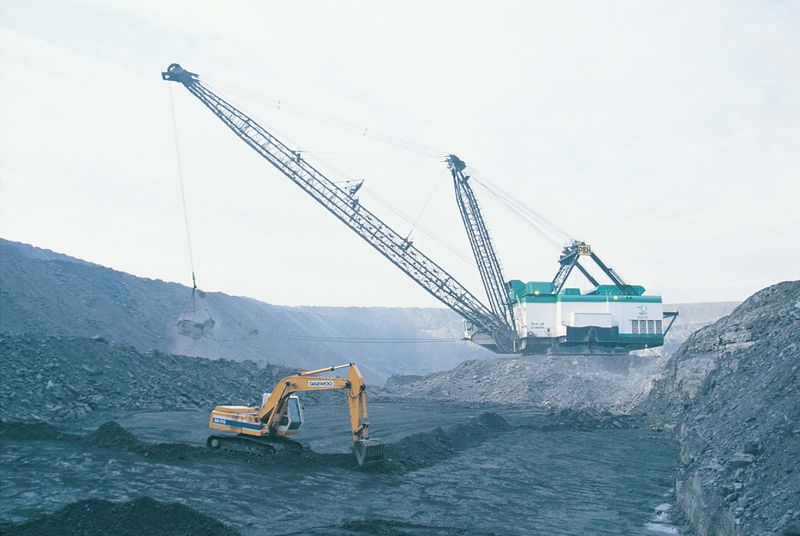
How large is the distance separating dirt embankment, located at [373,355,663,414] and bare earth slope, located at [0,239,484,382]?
11.5 metres

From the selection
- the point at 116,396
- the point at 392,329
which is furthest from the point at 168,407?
the point at 392,329

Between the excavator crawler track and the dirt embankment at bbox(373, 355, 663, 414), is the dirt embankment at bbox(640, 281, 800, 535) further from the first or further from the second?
the dirt embankment at bbox(373, 355, 663, 414)

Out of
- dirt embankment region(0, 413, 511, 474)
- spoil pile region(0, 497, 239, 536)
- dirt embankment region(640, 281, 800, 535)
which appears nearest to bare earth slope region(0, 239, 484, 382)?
dirt embankment region(0, 413, 511, 474)

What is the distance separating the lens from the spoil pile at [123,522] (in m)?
7.48

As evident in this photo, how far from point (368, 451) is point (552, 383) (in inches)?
878

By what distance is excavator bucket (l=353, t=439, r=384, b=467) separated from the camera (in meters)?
12.7

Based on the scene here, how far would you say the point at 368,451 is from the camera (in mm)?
12750

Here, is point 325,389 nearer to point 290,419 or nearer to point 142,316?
point 290,419

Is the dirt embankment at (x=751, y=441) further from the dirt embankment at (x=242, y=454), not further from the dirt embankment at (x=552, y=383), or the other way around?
the dirt embankment at (x=552, y=383)

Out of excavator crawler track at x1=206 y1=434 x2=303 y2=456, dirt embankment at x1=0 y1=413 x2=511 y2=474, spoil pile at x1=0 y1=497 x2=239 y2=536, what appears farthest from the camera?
excavator crawler track at x1=206 y1=434 x2=303 y2=456

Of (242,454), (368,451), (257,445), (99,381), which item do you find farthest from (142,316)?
(368,451)

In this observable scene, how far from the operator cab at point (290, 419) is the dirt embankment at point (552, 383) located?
61.7 ft

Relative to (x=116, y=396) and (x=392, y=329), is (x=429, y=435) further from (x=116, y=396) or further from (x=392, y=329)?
(x=392, y=329)

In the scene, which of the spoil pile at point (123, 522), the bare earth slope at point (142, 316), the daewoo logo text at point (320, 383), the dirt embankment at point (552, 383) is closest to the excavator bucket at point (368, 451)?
the daewoo logo text at point (320, 383)
